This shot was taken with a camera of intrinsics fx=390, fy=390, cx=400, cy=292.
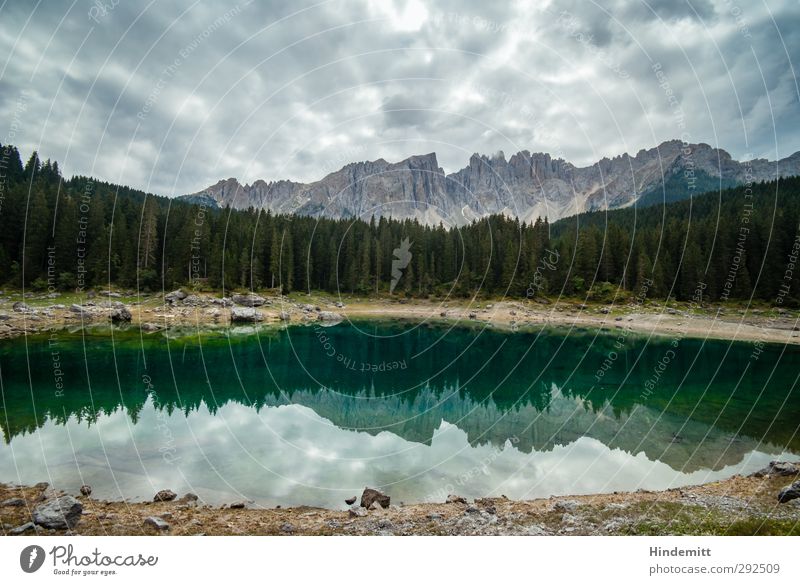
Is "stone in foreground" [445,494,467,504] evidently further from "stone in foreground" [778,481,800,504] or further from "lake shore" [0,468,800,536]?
"stone in foreground" [778,481,800,504]

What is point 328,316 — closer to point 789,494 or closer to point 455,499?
point 455,499

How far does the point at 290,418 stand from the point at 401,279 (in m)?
68.2

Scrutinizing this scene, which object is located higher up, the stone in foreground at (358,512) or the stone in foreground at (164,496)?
the stone in foreground at (164,496)

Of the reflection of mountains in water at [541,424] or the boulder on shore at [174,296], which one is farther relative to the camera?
the boulder on shore at [174,296]

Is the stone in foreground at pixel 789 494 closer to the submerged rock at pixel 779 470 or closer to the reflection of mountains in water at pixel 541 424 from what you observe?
the submerged rock at pixel 779 470

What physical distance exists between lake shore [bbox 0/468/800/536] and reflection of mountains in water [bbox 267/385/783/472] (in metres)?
4.87

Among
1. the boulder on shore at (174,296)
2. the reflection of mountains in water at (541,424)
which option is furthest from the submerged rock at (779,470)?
the boulder on shore at (174,296)

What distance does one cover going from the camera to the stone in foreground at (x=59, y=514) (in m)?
7.61

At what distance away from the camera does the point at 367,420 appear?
63.7 ft

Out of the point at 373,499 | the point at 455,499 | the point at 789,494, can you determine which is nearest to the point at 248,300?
the point at 373,499

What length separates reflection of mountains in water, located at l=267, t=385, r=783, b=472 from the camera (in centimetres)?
1592

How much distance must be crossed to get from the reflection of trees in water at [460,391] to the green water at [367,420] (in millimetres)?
151

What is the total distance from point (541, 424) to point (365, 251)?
6556cm

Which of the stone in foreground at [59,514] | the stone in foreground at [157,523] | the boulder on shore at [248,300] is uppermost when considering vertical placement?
the boulder on shore at [248,300]
